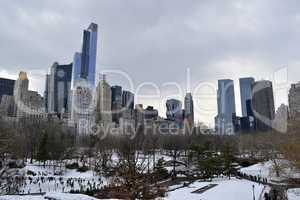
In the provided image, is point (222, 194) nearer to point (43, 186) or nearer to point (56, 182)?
point (43, 186)

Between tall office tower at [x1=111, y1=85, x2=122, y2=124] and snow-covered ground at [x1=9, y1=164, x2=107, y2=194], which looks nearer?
snow-covered ground at [x1=9, y1=164, x2=107, y2=194]

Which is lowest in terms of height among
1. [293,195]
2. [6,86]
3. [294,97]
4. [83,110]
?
[293,195]

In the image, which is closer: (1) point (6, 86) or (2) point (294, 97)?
(2) point (294, 97)

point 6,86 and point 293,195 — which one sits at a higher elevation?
→ point 6,86

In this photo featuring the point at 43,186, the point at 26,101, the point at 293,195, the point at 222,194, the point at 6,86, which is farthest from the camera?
the point at 6,86

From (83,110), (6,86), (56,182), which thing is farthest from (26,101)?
(56,182)

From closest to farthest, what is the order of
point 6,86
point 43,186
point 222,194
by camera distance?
1. point 222,194
2. point 43,186
3. point 6,86

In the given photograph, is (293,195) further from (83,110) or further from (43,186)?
(83,110)

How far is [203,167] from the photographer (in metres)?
39.3

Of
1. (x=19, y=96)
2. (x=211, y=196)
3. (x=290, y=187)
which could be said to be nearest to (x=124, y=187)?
(x=211, y=196)

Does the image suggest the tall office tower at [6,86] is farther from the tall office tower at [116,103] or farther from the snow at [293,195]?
the snow at [293,195]

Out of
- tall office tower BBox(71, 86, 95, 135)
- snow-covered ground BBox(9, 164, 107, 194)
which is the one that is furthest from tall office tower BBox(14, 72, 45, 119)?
snow-covered ground BBox(9, 164, 107, 194)

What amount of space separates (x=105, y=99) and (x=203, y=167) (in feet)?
359

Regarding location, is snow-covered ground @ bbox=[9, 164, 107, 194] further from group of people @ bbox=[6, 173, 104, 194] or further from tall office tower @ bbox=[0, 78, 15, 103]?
tall office tower @ bbox=[0, 78, 15, 103]
